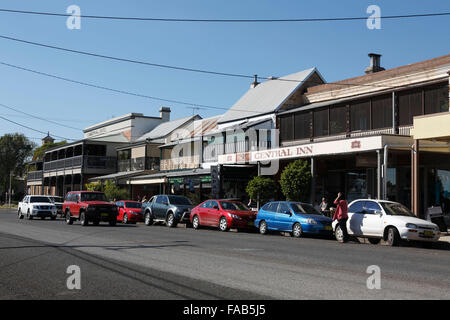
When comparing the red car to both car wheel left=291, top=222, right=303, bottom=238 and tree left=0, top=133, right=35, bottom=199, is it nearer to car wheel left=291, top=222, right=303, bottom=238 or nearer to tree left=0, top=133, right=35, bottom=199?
car wheel left=291, top=222, right=303, bottom=238

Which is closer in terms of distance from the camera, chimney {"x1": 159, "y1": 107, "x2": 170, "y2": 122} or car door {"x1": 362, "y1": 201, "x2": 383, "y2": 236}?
car door {"x1": 362, "y1": 201, "x2": 383, "y2": 236}

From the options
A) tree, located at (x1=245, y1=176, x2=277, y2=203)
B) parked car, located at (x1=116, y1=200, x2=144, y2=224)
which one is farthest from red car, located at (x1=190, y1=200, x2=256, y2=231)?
parked car, located at (x1=116, y1=200, x2=144, y2=224)

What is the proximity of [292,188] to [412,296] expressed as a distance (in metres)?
18.9

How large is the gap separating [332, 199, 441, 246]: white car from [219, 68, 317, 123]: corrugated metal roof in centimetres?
1557

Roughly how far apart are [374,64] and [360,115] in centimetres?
811

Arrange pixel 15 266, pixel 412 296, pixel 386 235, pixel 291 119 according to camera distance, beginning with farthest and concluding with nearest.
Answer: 1. pixel 291 119
2. pixel 386 235
3. pixel 15 266
4. pixel 412 296

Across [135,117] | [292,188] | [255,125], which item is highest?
[135,117]

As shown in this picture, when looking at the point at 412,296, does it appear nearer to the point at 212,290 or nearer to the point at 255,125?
the point at 212,290

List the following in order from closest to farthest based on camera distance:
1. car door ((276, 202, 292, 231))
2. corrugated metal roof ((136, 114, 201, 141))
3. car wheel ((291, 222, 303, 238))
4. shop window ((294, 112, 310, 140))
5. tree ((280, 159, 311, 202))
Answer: car wheel ((291, 222, 303, 238)), car door ((276, 202, 292, 231)), tree ((280, 159, 311, 202)), shop window ((294, 112, 310, 140)), corrugated metal roof ((136, 114, 201, 141))

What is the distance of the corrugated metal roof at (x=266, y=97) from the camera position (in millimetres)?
34406

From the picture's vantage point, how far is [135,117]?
6019 centimetres

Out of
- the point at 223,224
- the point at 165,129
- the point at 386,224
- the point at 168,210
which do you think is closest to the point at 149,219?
the point at 168,210

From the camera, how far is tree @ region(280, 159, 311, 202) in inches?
1026
